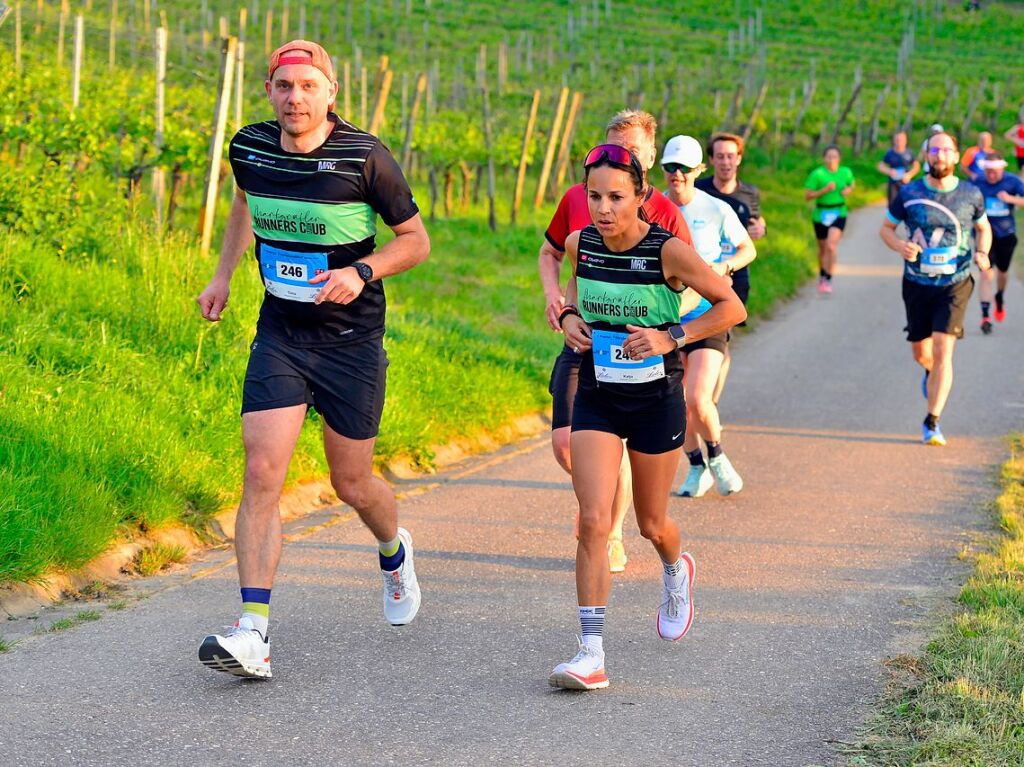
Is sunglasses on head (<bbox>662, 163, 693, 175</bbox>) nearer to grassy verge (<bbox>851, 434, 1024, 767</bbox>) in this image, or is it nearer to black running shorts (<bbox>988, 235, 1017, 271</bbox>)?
grassy verge (<bbox>851, 434, 1024, 767</bbox>)

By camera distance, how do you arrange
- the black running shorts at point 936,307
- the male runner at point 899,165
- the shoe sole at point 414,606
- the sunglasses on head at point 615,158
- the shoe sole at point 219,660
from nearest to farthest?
the shoe sole at point 219,660 < the sunglasses on head at point 615,158 < the shoe sole at point 414,606 < the black running shorts at point 936,307 < the male runner at point 899,165

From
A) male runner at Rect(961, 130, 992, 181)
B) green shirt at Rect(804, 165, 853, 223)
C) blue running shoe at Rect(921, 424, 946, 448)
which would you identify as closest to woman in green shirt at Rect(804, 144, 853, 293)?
green shirt at Rect(804, 165, 853, 223)

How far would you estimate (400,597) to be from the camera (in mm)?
5984

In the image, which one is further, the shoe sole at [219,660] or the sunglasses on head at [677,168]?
the sunglasses on head at [677,168]

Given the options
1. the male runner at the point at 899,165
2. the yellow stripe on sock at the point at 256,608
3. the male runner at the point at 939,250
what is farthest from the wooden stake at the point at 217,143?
the male runner at the point at 899,165

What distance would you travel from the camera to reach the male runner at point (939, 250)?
10336 millimetres

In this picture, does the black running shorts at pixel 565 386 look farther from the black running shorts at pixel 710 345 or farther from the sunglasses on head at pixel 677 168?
the black running shorts at pixel 710 345

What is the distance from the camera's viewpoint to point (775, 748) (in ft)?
15.0

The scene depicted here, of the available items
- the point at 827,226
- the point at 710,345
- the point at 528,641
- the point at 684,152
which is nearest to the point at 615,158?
the point at 528,641

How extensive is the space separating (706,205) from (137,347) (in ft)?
11.7

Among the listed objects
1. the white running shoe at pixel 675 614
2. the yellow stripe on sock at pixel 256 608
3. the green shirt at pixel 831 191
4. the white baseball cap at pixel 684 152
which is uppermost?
the white baseball cap at pixel 684 152

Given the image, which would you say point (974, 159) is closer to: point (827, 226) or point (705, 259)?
point (827, 226)

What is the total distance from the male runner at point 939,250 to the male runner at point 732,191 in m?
1.19

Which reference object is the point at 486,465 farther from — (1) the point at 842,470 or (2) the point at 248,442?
(2) the point at 248,442
